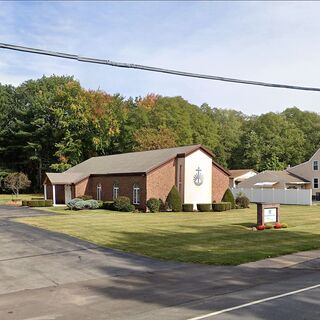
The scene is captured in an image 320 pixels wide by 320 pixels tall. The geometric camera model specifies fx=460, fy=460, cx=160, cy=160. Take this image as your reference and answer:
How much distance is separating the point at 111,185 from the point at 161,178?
7.05m

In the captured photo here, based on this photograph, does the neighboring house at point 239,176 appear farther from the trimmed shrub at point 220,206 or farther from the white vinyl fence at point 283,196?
the trimmed shrub at point 220,206

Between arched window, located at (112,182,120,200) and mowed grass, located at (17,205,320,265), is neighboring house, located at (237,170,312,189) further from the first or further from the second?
mowed grass, located at (17,205,320,265)

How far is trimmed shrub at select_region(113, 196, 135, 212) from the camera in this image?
4159 cm

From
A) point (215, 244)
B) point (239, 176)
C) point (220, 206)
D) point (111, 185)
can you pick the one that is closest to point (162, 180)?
point (220, 206)

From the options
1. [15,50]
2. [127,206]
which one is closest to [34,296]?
[15,50]

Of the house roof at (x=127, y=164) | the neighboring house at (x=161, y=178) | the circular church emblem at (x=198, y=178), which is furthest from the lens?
the circular church emblem at (x=198, y=178)

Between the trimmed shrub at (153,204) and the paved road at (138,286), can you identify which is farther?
the trimmed shrub at (153,204)

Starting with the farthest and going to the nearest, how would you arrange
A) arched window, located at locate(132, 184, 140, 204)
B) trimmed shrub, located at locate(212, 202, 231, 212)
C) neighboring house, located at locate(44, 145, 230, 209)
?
1. arched window, located at locate(132, 184, 140, 204)
2. trimmed shrub, located at locate(212, 202, 231, 212)
3. neighboring house, located at locate(44, 145, 230, 209)

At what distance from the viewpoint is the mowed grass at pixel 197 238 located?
58.2ft

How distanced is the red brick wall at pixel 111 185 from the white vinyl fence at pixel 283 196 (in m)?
20.2

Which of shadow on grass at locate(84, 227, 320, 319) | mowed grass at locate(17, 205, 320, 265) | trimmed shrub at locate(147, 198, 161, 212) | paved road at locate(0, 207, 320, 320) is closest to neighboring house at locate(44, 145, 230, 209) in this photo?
trimmed shrub at locate(147, 198, 161, 212)

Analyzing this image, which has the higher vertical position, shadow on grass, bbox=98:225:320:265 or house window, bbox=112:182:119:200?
house window, bbox=112:182:119:200

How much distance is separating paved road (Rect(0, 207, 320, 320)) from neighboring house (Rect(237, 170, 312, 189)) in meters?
50.8

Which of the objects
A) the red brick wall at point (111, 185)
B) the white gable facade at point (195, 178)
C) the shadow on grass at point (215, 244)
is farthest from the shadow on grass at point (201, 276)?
the white gable facade at point (195, 178)
